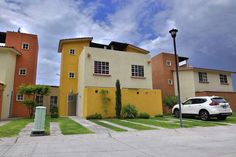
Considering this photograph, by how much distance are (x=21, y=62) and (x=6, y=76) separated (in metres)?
3.69

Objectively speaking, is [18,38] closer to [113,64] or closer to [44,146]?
[113,64]

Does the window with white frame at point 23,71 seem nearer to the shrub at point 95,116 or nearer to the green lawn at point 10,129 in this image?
the shrub at point 95,116

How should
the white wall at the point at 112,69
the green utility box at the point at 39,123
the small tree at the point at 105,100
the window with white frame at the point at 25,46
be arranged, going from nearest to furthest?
the green utility box at the point at 39,123 → the small tree at the point at 105,100 → the white wall at the point at 112,69 → the window with white frame at the point at 25,46

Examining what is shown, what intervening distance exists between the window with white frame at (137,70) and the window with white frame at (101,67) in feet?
10.1

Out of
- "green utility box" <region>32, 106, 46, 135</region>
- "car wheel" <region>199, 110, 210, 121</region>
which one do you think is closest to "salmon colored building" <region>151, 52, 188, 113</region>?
"car wheel" <region>199, 110, 210, 121</region>

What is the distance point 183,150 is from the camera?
6.48 meters

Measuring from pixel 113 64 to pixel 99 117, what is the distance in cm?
657

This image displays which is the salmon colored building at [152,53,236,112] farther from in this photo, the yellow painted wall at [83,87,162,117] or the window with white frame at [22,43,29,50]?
the window with white frame at [22,43,29,50]

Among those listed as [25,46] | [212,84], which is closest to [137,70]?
[212,84]

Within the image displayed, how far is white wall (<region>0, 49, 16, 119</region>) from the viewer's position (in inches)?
843

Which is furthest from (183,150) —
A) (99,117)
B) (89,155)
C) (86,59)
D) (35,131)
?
(86,59)

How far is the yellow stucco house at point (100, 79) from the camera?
19.5 meters

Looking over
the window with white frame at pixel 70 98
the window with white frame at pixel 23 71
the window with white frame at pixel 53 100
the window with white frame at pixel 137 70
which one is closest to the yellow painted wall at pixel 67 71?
the window with white frame at pixel 70 98

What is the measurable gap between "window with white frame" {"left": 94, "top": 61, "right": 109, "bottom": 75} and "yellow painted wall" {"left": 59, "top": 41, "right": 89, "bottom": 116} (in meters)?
5.05
